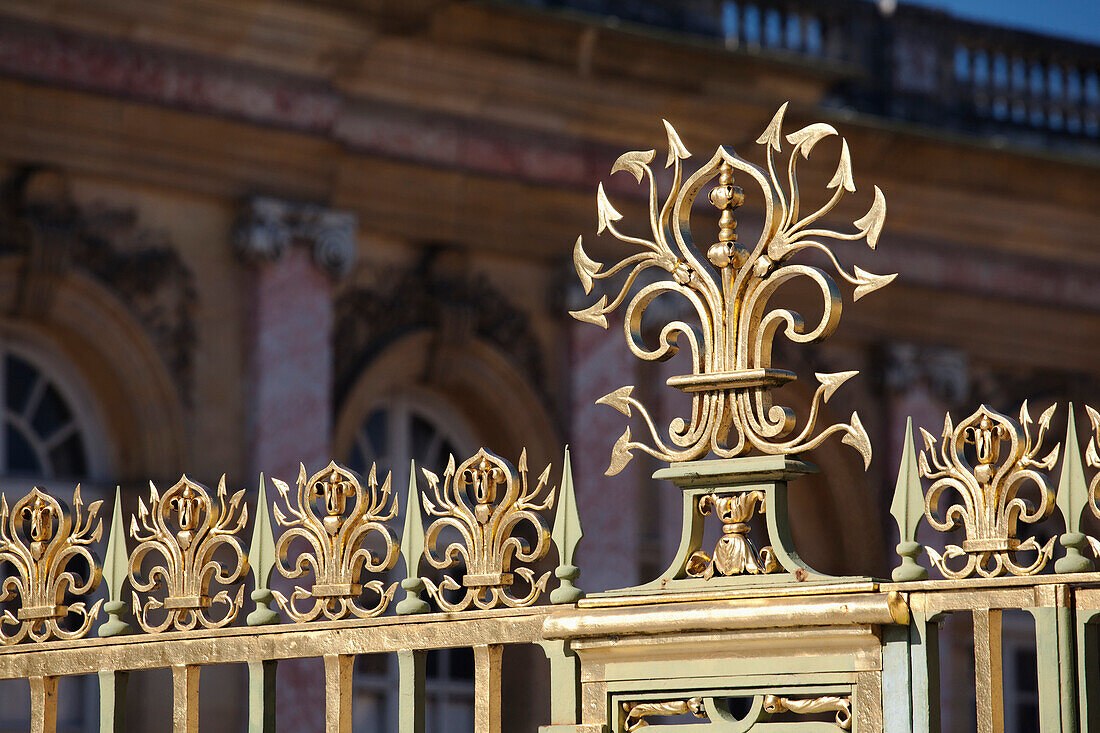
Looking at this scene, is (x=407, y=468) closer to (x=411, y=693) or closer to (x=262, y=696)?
(x=262, y=696)

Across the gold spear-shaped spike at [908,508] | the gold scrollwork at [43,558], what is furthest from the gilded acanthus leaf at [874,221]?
the gold scrollwork at [43,558]

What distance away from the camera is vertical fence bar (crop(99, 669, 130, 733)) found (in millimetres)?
4125

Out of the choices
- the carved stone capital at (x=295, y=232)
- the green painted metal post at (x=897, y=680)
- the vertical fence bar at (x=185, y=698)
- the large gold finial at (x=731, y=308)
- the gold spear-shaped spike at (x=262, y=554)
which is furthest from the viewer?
the carved stone capital at (x=295, y=232)

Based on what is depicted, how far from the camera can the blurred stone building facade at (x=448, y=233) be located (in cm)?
1089

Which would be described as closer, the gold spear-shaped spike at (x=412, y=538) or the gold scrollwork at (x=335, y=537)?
the gold spear-shaped spike at (x=412, y=538)

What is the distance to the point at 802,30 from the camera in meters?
14.9

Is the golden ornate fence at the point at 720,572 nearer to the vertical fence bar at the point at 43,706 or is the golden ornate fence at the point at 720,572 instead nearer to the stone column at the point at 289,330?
the vertical fence bar at the point at 43,706

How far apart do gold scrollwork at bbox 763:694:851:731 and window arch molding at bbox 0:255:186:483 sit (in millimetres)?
7820

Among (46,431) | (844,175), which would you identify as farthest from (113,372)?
(844,175)

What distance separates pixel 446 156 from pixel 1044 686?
31.1ft

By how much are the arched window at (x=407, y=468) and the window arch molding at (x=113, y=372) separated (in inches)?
54.3

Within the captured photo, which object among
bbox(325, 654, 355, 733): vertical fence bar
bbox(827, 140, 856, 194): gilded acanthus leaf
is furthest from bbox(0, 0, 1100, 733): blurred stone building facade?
bbox(827, 140, 856, 194): gilded acanthus leaf

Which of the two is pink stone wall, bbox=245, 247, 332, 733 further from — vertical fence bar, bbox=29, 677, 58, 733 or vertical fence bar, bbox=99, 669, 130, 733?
vertical fence bar, bbox=99, 669, 130, 733

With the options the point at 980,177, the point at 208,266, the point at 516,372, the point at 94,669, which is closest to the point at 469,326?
the point at 516,372
